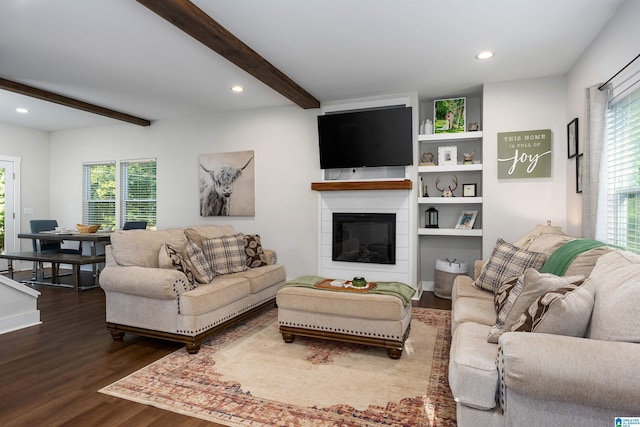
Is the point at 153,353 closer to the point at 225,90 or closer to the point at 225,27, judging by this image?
the point at 225,27

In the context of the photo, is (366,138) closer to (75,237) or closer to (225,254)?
(225,254)

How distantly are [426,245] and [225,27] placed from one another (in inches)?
142

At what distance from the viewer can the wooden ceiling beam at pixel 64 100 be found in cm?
409

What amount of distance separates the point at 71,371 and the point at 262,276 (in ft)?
5.64

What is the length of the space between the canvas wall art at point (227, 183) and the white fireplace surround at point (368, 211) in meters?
1.17

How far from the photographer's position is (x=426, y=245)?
16.3 ft

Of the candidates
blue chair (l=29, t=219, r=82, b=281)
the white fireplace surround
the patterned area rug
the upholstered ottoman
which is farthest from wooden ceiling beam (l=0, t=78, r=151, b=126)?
the upholstered ottoman

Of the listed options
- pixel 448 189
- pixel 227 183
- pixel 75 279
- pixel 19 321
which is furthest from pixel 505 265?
pixel 75 279

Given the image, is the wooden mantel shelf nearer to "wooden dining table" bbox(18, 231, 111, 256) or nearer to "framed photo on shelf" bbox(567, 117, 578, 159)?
"framed photo on shelf" bbox(567, 117, 578, 159)

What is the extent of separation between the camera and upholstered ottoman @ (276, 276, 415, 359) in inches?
105

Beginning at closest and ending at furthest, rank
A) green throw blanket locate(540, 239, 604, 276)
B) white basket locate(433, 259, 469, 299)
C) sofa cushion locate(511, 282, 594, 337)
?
1. sofa cushion locate(511, 282, 594, 337)
2. green throw blanket locate(540, 239, 604, 276)
3. white basket locate(433, 259, 469, 299)

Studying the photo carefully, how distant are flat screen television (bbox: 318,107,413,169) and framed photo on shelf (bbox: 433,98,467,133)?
524mm

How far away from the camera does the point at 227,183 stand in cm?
544

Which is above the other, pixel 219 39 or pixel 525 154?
pixel 219 39
